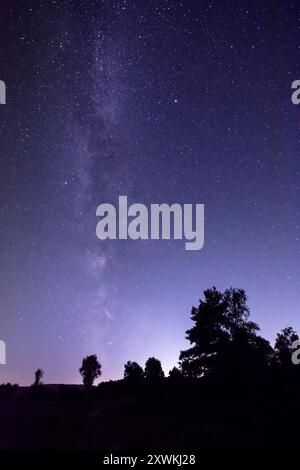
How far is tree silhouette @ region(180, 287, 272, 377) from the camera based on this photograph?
103 feet

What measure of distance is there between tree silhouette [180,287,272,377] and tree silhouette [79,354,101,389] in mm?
74470

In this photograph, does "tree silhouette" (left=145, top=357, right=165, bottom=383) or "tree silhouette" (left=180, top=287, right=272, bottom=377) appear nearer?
"tree silhouette" (left=180, top=287, right=272, bottom=377)

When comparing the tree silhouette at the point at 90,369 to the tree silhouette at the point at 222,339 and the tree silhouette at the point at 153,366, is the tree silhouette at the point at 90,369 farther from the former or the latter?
the tree silhouette at the point at 222,339

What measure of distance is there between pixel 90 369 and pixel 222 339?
7699 centimetres

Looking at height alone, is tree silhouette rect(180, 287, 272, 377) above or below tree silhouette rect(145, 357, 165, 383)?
above

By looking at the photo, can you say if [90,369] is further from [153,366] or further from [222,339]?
[222,339]

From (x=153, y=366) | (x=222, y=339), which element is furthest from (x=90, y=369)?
(x=222, y=339)

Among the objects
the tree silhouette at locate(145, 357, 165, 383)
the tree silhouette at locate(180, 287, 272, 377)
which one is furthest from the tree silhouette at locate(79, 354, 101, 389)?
the tree silhouette at locate(180, 287, 272, 377)

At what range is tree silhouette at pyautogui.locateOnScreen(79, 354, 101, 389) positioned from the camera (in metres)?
101

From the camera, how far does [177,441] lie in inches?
661

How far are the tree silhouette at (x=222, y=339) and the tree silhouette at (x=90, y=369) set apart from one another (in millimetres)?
74470

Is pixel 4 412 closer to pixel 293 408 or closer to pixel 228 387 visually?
pixel 228 387

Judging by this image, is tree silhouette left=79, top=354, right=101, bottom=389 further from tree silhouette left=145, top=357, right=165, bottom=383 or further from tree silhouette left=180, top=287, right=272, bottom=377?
tree silhouette left=180, top=287, right=272, bottom=377
